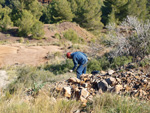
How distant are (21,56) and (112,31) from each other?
328 inches

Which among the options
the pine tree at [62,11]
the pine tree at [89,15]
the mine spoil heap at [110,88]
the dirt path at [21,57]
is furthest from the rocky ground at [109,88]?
the pine tree at [62,11]

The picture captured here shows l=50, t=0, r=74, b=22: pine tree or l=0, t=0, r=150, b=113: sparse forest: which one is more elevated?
l=50, t=0, r=74, b=22: pine tree

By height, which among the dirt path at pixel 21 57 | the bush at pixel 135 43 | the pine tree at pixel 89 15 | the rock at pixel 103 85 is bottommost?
the dirt path at pixel 21 57

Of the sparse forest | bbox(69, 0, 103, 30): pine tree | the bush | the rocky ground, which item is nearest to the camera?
the sparse forest

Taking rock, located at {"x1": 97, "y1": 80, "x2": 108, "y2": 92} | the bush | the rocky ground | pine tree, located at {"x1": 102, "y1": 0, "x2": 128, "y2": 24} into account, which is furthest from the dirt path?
pine tree, located at {"x1": 102, "y1": 0, "x2": 128, "y2": 24}

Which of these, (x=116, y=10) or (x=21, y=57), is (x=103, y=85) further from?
(x=116, y=10)

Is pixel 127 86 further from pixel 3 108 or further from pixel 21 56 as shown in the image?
pixel 21 56

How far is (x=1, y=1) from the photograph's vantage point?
60.3 meters

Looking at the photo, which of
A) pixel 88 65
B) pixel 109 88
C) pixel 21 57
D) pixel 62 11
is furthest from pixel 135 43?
pixel 62 11

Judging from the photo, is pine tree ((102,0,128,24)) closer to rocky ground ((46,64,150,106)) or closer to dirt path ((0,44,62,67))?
dirt path ((0,44,62,67))

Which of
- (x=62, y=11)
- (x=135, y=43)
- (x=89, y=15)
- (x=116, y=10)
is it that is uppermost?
(x=116, y=10)

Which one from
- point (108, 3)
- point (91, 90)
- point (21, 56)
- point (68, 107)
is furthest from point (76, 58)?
point (108, 3)

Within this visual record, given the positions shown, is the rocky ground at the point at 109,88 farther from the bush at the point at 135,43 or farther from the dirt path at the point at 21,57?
the dirt path at the point at 21,57

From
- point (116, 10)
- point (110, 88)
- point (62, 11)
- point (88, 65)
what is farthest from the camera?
point (116, 10)
